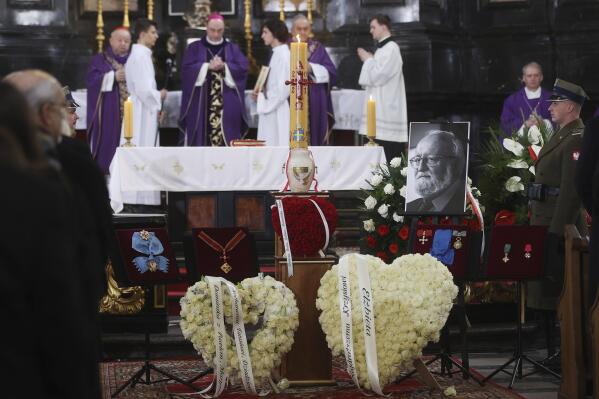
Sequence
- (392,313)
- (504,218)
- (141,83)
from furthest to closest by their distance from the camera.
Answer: (141,83) < (504,218) < (392,313)

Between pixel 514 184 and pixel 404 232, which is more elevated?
pixel 514 184

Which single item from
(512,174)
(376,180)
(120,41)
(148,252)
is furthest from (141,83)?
(148,252)

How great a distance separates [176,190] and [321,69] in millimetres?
3630

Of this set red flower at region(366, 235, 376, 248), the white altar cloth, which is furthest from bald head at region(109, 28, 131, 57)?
red flower at region(366, 235, 376, 248)

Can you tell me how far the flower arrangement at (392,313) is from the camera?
25.8 feet

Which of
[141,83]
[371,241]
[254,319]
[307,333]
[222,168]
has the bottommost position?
[307,333]

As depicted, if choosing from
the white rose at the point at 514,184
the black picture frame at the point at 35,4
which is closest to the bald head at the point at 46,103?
the white rose at the point at 514,184

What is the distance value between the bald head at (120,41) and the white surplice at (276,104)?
5.49 ft

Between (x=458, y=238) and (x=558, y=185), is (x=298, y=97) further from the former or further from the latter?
(x=558, y=185)

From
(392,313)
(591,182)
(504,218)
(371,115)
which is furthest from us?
(371,115)

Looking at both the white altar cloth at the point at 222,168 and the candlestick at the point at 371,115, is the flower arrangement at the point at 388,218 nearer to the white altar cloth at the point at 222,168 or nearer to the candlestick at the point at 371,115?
the candlestick at the point at 371,115

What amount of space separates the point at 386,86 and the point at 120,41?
10.5 ft

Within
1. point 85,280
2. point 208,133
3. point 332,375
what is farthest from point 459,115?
point 85,280

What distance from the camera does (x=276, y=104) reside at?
14836mm
